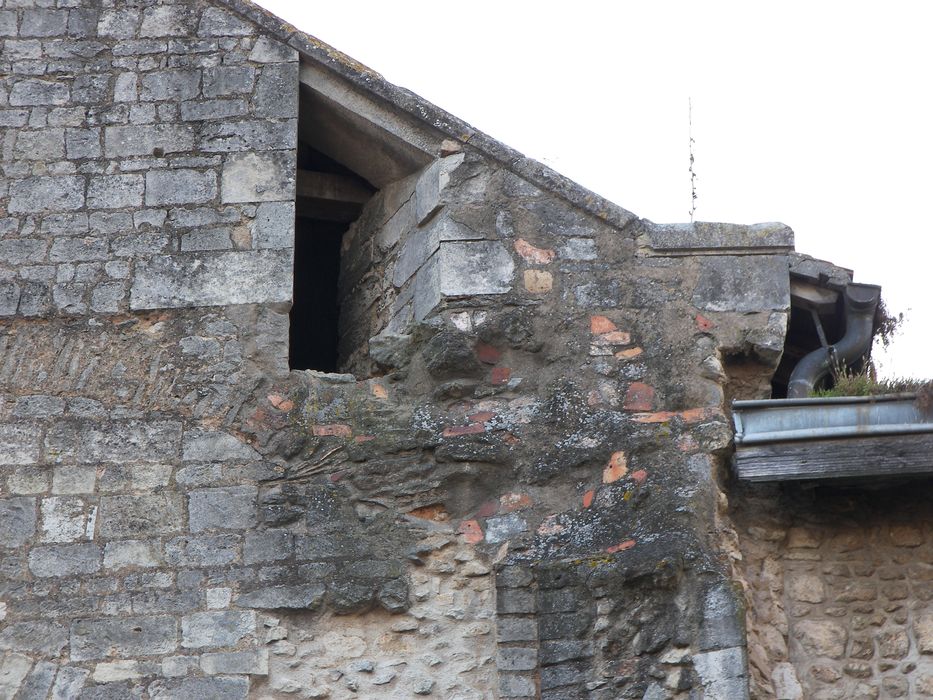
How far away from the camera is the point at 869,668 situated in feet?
21.7

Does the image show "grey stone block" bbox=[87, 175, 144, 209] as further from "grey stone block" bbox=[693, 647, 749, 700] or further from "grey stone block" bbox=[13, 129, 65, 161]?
"grey stone block" bbox=[693, 647, 749, 700]

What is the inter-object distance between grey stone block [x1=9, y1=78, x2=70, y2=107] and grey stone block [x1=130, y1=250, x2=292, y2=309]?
0.88m

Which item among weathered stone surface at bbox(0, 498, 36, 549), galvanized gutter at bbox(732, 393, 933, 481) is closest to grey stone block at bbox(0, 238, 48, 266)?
weathered stone surface at bbox(0, 498, 36, 549)

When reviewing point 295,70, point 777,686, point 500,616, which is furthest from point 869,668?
point 295,70

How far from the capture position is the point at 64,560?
6.75 meters

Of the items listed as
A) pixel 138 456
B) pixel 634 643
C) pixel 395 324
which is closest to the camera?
pixel 634 643

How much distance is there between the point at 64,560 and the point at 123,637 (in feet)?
1.28

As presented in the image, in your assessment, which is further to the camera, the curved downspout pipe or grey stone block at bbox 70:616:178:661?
the curved downspout pipe

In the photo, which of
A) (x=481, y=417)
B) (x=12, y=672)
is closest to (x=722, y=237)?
(x=481, y=417)

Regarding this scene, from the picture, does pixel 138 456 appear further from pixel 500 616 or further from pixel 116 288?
pixel 500 616

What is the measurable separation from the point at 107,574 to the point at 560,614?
1.70m

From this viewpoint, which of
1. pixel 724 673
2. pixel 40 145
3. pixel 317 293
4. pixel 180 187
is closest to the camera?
pixel 724 673

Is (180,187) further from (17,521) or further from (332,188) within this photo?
(17,521)

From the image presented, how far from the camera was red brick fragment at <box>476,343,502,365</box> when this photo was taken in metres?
7.02
